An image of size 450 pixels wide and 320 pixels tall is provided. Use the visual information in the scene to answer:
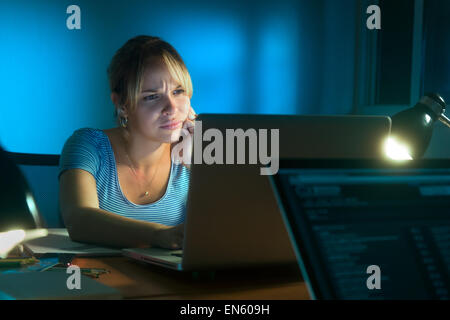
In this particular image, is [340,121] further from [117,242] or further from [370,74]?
[370,74]

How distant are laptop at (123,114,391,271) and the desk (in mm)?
29

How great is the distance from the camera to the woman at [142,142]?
1.60 meters

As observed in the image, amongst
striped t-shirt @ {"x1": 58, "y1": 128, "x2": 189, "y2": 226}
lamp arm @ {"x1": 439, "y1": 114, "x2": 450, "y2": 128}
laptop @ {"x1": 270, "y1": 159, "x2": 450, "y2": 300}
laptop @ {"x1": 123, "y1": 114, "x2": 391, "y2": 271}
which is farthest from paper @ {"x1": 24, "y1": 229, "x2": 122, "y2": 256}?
lamp arm @ {"x1": 439, "y1": 114, "x2": 450, "y2": 128}

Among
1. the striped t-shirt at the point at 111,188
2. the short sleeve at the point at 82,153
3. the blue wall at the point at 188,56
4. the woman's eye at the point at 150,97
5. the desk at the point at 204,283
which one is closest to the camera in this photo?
the desk at the point at 204,283

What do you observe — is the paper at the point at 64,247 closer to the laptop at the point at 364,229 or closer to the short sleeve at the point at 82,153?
the short sleeve at the point at 82,153

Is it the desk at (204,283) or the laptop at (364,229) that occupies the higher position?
the laptop at (364,229)

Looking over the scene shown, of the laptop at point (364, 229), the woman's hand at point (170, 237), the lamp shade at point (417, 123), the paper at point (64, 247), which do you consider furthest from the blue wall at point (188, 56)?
the laptop at point (364, 229)

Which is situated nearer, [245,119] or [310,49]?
[245,119]

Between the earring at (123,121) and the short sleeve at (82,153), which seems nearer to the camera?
the short sleeve at (82,153)

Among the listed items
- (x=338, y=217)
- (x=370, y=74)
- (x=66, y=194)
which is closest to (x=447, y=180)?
(x=338, y=217)

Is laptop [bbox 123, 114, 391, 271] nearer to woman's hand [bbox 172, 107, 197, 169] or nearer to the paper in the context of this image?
the paper

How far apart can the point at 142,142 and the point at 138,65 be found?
26 centimetres

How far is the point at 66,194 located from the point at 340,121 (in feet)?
2.56

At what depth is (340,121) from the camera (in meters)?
0.85
